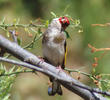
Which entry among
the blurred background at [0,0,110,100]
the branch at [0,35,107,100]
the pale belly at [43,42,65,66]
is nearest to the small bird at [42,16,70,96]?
the pale belly at [43,42,65,66]

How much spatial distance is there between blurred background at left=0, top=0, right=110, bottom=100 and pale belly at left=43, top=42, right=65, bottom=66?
2.68 meters

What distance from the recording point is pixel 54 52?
296 centimetres

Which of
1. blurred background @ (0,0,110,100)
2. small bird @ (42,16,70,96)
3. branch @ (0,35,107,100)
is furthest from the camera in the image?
blurred background @ (0,0,110,100)

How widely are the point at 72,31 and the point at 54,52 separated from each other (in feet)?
10.3

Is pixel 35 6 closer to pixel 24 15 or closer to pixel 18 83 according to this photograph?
pixel 24 15

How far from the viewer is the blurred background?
239 inches

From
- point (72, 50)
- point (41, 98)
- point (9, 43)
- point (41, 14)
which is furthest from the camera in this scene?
point (72, 50)

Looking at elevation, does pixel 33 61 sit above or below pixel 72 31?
above

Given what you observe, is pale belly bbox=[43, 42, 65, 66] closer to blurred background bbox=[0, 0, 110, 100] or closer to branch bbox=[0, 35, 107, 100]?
branch bbox=[0, 35, 107, 100]

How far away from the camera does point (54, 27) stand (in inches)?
119

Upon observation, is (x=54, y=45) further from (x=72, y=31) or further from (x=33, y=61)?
(x=72, y=31)

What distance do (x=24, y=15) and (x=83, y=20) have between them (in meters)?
1.21

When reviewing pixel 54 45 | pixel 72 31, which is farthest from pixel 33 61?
pixel 72 31

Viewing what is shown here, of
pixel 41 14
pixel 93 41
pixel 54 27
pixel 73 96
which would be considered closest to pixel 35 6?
pixel 41 14
